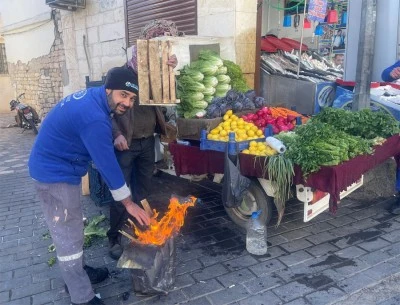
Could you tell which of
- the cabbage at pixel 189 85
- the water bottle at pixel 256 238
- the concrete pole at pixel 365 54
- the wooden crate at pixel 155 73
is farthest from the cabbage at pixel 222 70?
the water bottle at pixel 256 238

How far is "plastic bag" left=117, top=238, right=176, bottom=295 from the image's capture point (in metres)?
2.95

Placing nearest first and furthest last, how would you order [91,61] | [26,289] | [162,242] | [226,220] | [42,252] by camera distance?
1. [162,242]
2. [26,289]
3. [42,252]
4. [226,220]
5. [91,61]

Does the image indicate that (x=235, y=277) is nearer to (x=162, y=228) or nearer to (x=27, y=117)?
(x=162, y=228)

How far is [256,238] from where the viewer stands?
396 centimetres

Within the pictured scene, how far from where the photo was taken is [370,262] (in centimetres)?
370

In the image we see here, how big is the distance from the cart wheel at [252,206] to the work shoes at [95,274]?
1.72m

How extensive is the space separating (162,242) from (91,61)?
344 inches

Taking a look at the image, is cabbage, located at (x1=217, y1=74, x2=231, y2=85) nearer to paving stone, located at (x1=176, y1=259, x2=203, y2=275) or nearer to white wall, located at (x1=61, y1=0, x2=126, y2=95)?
paving stone, located at (x1=176, y1=259, x2=203, y2=275)

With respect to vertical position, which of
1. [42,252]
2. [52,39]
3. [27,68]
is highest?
[52,39]

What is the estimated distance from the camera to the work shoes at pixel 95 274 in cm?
344

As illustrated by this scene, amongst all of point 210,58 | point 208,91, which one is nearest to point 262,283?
point 208,91

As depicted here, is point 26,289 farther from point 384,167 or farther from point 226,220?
point 384,167

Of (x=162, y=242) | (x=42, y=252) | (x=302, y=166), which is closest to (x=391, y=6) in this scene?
(x=302, y=166)

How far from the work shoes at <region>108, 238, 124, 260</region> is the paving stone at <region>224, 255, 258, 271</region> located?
111cm
